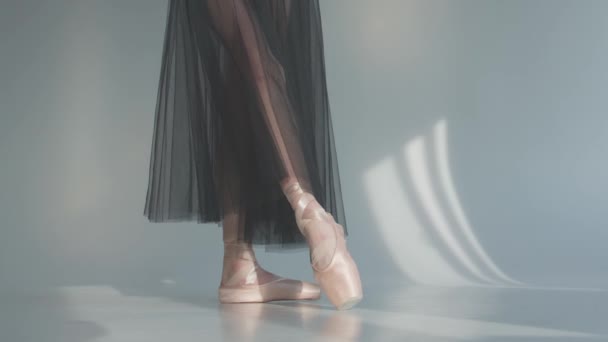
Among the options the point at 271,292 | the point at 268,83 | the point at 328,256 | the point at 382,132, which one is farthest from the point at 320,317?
the point at 382,132

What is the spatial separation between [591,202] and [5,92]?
1.83m

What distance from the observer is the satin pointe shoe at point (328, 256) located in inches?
47.7

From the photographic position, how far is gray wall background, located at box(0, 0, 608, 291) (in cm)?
226

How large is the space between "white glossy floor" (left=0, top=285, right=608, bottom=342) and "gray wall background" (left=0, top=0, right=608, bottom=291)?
59 cm

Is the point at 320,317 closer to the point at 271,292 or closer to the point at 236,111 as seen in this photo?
the point at 271,292

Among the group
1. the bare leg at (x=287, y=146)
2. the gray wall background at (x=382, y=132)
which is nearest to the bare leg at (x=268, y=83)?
the bare leg at (x=287, y=146)

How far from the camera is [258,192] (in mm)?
1401

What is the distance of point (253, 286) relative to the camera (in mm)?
1474

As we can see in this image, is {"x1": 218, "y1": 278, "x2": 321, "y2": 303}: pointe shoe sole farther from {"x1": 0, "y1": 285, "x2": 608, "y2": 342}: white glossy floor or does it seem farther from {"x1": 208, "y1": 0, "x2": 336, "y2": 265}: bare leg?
{"x1": 208, "y1": 0, "x2": 336, "y2": 265}: bare leg

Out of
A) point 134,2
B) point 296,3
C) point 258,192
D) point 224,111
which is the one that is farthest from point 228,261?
point 134,2

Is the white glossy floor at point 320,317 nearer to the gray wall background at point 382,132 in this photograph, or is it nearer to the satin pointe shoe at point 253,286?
the satin pointe shoe at point 253,286

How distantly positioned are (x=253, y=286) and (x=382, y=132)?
124cm

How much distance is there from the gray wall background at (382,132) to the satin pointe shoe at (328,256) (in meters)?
0.82

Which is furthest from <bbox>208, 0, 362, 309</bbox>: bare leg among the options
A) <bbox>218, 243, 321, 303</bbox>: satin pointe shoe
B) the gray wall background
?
the gray wall background
